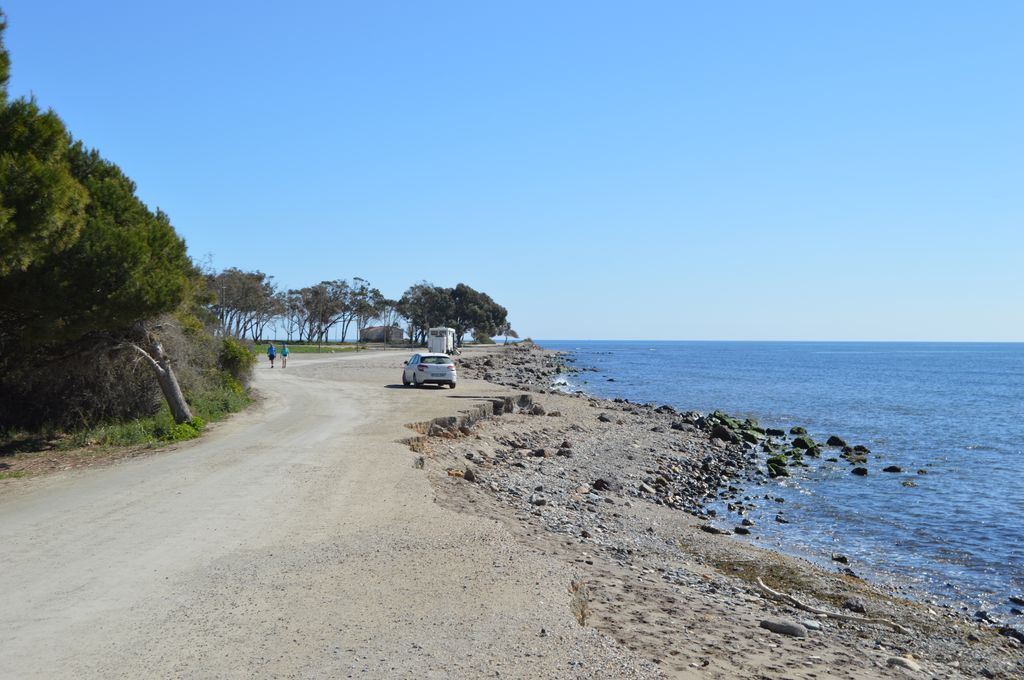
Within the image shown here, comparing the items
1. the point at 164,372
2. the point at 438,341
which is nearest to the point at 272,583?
the point at 164,372

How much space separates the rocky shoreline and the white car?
29.6 ft

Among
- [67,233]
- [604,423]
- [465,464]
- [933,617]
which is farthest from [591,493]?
[604,423]

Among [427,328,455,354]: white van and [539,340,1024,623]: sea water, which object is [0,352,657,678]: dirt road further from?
[427,328,455,354]: white van

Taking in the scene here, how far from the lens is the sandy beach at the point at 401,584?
6113 mm

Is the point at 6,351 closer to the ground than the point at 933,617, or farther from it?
farther from it

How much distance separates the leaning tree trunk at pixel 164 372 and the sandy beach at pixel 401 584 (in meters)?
2.74

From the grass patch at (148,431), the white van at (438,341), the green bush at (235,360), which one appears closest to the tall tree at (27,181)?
the grass patch at (148,431)

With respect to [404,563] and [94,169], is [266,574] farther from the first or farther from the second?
[94,169]

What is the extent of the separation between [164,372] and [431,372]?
51.1 ft

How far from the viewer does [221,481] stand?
42.2 ft

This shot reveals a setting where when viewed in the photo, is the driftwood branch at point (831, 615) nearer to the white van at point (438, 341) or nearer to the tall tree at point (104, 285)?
the tall tree at point (104, 285)

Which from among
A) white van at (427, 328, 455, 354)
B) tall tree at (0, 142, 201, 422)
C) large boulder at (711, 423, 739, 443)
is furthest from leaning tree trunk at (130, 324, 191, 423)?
white van at (427, 328, 455, 354)

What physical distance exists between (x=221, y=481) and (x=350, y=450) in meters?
3.64

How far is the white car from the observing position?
3356 cm
